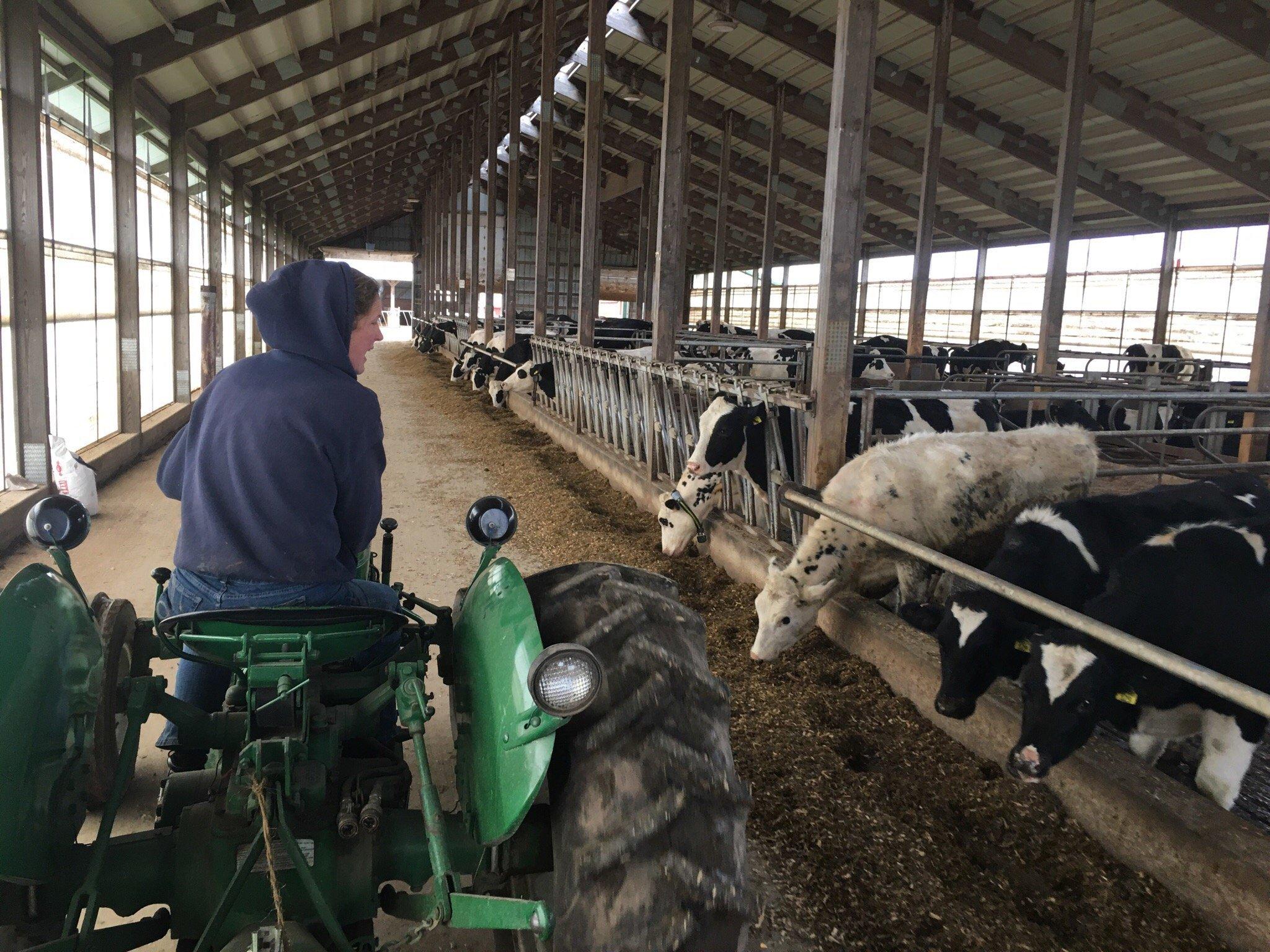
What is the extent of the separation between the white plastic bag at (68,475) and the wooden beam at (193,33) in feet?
16.6

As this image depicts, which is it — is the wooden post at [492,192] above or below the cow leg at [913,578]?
above

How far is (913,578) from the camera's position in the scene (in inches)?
198

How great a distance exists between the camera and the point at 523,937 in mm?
1905

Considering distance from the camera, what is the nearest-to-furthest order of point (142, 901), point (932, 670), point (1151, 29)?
point (142, 901), point (932, 670), point (1151, 29)

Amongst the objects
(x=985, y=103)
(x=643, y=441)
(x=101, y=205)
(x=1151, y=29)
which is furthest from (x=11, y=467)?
(x=985, y=103)

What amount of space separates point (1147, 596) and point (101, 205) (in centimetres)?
1025

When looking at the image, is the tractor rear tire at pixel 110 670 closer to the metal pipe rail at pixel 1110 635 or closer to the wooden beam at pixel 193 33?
the metal pipe rail at pixel 1110 635

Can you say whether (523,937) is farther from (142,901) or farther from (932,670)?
(932,670)

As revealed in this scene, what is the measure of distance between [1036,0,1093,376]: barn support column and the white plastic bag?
11.0 m

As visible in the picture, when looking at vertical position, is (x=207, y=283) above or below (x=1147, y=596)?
above

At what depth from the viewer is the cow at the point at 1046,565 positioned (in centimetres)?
365

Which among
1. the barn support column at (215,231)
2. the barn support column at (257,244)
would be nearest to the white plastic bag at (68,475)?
the barn support column at (215,231)

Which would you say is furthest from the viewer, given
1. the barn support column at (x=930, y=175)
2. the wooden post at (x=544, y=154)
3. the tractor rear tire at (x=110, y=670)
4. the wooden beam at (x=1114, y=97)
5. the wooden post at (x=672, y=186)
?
the wooden post at (x=544, y=154)

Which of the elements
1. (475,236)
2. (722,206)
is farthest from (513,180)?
(722,206)
